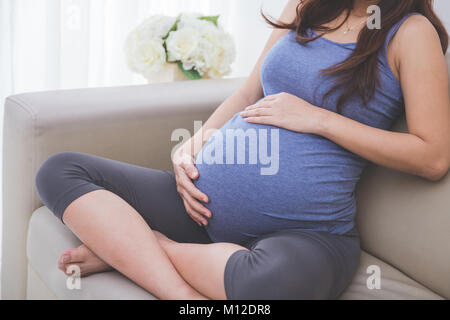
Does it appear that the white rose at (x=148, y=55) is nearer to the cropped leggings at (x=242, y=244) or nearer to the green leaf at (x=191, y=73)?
the green leaf at (x=191, y=73)

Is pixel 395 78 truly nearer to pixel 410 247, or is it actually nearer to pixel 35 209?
pixel 410 247

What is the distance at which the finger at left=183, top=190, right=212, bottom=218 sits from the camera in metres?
0.97

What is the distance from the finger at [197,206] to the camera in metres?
0.97

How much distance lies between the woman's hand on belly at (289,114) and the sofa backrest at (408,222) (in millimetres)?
223

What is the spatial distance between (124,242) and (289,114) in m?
0.39

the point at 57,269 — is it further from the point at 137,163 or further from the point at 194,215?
the point at 137,163

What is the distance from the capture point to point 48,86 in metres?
1.75

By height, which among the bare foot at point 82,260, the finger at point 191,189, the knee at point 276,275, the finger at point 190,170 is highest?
the finger at point 190,170

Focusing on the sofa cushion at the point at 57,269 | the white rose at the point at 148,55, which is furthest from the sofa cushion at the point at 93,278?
the white rose at the point at 148,55

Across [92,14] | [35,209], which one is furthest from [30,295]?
[92,14]

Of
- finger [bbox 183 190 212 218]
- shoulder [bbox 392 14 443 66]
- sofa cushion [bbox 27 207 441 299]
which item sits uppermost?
shoulder [bbox 392 14 443 66]

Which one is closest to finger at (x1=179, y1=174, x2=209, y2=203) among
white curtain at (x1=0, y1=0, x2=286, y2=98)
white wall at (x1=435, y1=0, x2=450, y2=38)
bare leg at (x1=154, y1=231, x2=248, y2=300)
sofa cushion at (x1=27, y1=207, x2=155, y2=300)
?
bare leg at (x1=154, y1=231, x2=248, y2=300)

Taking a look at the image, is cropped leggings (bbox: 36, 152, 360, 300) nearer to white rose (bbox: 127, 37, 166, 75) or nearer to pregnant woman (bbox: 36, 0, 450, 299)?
pregnant woman (bbox: 36, 0, 450, 299)

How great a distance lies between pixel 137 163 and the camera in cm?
127
